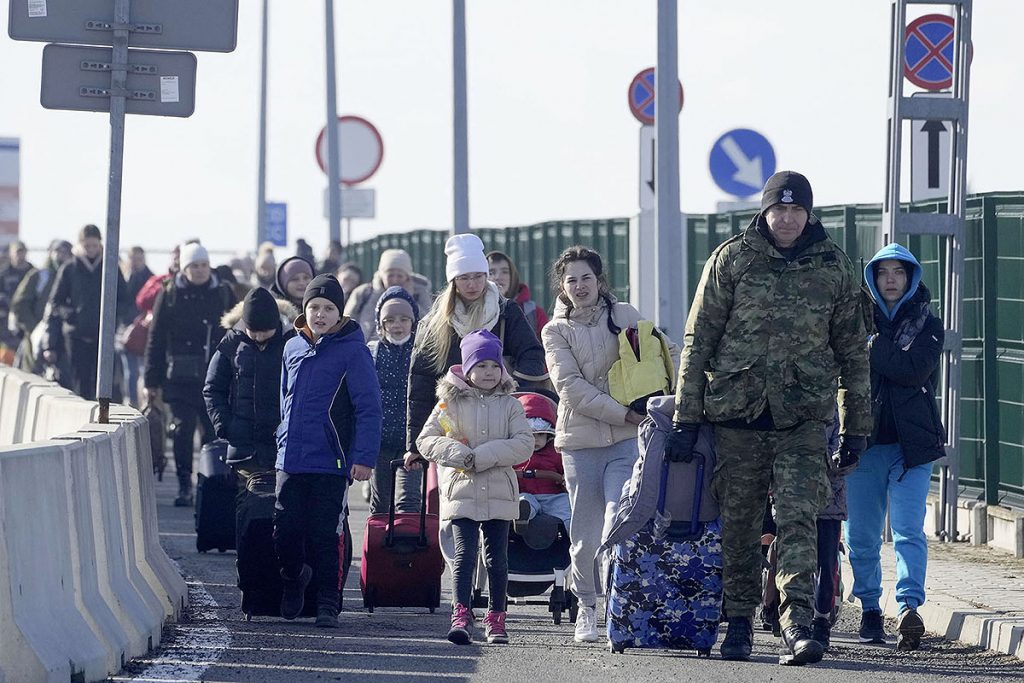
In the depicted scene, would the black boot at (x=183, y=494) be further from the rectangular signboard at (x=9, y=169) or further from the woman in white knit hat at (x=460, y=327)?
the rectangular signboard at (x=9, y=169)

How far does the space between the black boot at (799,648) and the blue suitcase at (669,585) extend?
0.38m

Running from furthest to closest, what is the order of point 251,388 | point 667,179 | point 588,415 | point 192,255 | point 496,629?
point 667,179, point 192,255, point 251,388, point 588,415, point 496,629

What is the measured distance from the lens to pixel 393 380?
1351 cm

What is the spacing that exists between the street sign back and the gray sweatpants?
3.26m

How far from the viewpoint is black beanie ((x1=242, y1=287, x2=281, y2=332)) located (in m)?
12.8

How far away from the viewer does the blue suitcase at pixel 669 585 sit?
10.7 m

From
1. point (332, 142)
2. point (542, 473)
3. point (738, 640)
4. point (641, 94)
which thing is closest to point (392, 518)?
point (542, 473)

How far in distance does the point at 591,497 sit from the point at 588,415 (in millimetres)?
395

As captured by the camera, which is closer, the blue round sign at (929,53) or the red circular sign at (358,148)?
the blue round sign at (929,53)

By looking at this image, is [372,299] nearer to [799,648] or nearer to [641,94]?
[641,94]

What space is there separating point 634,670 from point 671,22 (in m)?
9.38

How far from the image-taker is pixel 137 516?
38.3 feet

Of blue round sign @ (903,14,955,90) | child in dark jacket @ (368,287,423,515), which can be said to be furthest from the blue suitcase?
blue round sign @ (903,14,955,90)

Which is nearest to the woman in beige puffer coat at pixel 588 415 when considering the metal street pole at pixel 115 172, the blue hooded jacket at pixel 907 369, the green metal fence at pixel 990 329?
the blue hooded jacket at pixel 907 369
